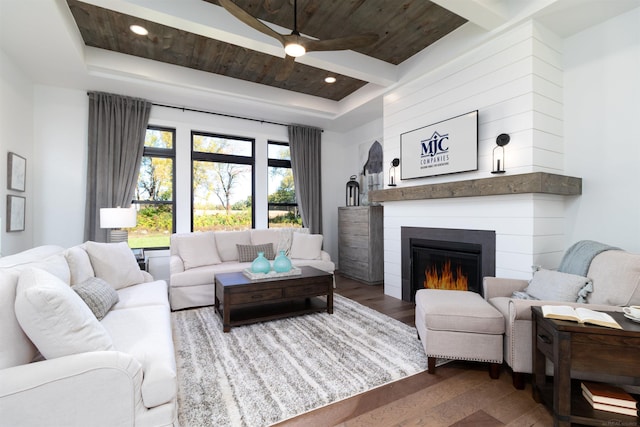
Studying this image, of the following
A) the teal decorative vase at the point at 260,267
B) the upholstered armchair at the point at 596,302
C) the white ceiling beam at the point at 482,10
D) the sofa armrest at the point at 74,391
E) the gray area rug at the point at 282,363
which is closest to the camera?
the sofa armrest at the point at 74,391

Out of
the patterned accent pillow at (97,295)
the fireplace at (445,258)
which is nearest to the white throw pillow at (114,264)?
the patterned accent pillow at (97,295)

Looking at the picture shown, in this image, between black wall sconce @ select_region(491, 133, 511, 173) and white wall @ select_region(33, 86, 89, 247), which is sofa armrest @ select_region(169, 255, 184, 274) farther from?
black wall sconce @ select_region(491, 133, 511, 173)

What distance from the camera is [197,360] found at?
2279 mm

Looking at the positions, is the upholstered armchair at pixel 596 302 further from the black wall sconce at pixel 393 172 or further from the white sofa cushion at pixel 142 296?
the white sofa cushion at pixel 142 296

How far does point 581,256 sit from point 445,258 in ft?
4.41

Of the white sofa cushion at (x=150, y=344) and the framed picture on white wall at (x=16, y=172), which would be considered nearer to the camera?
the white sofa cushion at (x=150, y=344)

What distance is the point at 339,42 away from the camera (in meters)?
2.24

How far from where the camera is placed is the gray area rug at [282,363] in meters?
1.74

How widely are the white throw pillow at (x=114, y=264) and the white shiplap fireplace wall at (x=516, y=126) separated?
11.1ft

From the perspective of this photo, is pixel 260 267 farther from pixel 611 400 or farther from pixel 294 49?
pixel 611 400

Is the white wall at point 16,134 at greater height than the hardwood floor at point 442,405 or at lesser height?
greater

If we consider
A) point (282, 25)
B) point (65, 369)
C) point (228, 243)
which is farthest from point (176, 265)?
point (282, 25)

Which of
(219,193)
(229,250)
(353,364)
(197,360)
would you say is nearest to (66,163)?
(219,193)

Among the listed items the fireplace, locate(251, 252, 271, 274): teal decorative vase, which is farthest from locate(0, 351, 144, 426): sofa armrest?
the fireplace
